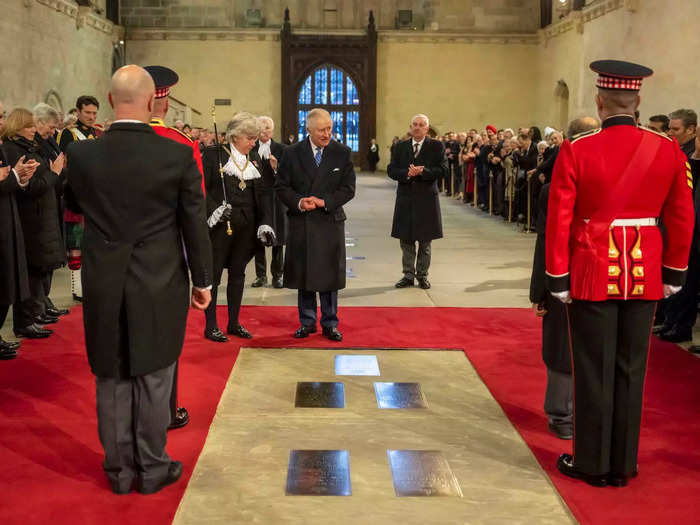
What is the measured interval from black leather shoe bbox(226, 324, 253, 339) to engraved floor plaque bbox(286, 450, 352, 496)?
215 cm

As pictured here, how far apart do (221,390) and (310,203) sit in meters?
1.53

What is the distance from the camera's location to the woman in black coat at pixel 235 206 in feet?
18.1

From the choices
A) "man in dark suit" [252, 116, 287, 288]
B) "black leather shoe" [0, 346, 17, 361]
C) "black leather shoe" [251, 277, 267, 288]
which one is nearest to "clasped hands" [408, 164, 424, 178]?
"man in dark suit" [252, 116, 287, 288]

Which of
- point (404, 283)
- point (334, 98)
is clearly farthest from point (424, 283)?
point (334, 98)

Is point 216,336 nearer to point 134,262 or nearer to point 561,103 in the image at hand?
point 134,262

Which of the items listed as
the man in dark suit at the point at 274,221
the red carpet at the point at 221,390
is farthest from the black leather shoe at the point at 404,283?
the man in dark suit at the point at 274,221

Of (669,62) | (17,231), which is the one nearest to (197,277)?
(17,231)

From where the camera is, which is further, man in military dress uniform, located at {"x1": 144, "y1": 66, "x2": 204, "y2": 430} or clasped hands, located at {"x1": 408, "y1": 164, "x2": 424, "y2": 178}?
clasped hands, located at {"x1": 408, "y1": 164, "x2": 424, "y2": 178}

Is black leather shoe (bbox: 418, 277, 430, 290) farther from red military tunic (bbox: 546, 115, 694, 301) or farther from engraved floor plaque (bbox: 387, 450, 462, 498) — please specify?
red military tunic (bbox: 546, 115, 694, 301)

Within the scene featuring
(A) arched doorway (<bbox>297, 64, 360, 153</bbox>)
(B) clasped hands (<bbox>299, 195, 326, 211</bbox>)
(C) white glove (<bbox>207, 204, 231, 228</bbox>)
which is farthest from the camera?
(A) arched doorway (<bbox>297, 64, 360, 153</bbox>)

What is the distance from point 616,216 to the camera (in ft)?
10.9

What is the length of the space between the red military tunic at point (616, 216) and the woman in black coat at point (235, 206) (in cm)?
268

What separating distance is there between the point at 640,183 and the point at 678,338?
2.95 metres

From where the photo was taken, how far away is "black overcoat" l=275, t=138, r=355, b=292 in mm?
5727
